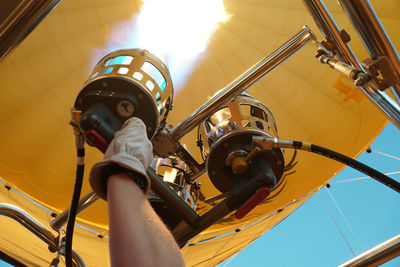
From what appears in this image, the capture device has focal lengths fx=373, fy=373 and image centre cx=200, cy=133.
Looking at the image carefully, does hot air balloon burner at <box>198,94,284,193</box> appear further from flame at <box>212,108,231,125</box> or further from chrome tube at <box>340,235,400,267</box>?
chrome tube at <box>340,235,400,267</box>

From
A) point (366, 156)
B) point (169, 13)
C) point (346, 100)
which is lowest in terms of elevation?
point (366, 156)

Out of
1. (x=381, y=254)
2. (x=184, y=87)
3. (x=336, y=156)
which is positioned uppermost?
(x=184, y=87)

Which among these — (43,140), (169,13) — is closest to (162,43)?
(169,13)

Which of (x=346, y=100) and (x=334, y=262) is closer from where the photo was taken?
(x=346, y=100)

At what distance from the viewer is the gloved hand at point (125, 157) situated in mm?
264

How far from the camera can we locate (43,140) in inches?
35.0

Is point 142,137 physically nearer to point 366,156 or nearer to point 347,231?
point 366,156

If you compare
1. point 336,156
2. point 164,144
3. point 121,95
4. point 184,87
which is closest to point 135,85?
point 121,95

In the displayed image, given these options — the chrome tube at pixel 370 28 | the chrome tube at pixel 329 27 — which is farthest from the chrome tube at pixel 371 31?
the chrome tube at pixel 329 27

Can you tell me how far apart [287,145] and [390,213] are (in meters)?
1.34

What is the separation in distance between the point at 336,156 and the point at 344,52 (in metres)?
0.16

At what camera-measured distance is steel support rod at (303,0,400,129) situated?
41 cm

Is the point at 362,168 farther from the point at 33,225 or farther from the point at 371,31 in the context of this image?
the point at 33,225

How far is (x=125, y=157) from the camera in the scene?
10.7 inches
